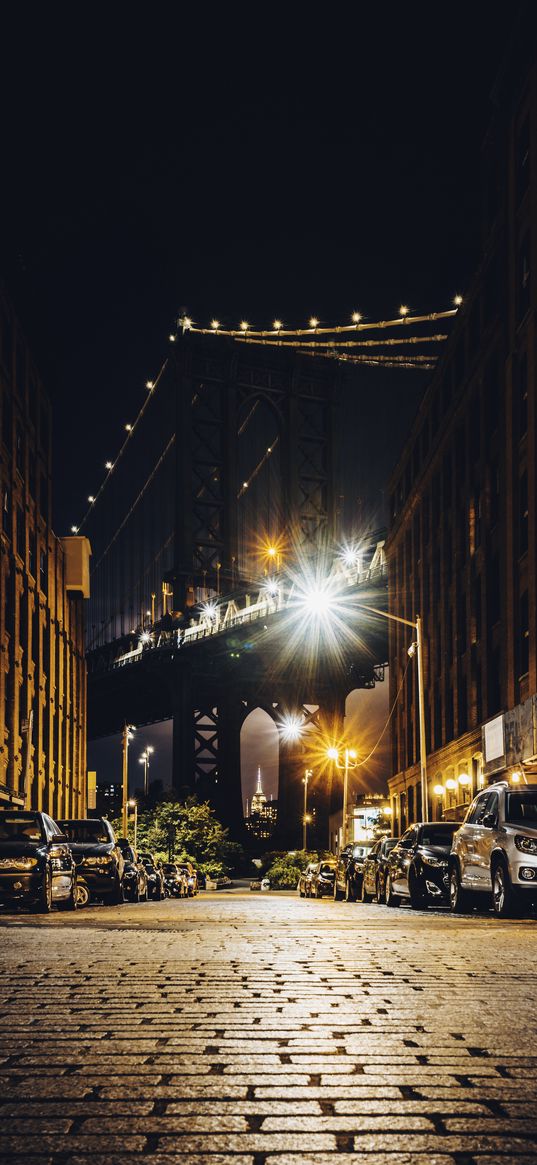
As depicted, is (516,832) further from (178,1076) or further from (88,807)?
(88,807)

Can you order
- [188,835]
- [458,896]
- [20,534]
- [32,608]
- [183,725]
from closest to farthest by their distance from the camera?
[458,896] → [20,534] → [32,608] → [188,835] → [183,725]

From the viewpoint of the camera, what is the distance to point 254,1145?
404cm

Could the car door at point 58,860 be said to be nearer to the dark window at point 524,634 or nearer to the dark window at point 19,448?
the dark window at point 524,634

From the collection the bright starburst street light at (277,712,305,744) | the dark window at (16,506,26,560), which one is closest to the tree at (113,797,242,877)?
the bright starburst street light at (277,712,305,744)

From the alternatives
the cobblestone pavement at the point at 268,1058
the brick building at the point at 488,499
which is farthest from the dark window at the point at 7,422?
the cobblestone pavement at the point at 268,1058

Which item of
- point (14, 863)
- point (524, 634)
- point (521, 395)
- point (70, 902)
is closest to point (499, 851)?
point (14, 863)

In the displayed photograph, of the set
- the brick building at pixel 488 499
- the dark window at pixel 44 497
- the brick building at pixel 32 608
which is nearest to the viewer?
the brick building at pixel 488 499

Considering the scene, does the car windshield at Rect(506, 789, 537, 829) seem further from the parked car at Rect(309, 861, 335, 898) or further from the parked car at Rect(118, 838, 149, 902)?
the parked car at Rect(309, 861, 335, 898)

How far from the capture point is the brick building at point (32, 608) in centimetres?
5556

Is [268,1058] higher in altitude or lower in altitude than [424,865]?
lower

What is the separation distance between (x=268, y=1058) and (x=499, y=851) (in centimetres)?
1278

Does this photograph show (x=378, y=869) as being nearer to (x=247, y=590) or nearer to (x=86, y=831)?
Result: (x=86, y=831)

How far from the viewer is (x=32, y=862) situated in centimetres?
2022

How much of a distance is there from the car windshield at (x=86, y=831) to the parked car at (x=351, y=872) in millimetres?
6657
